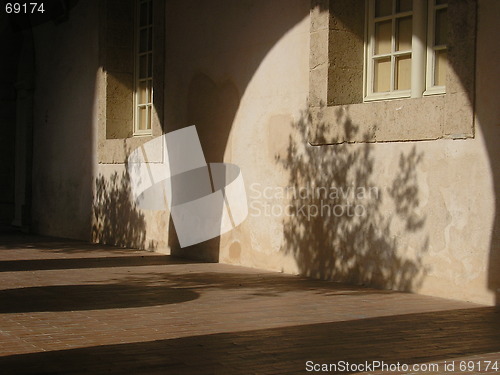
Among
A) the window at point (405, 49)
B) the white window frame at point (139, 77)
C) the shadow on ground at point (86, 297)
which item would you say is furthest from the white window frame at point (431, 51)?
the white window frame at point (139, 77)

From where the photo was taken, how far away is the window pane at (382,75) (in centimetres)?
770

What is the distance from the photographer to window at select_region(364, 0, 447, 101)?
7.14 metres

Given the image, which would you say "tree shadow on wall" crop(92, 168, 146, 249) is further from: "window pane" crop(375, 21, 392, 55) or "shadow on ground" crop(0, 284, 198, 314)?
"window pane" crop(375, 21, 392, 55)

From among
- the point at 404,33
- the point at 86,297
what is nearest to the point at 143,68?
the point at 404,33

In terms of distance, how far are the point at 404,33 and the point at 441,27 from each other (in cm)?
45

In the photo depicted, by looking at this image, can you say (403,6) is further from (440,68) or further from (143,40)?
(143,40)

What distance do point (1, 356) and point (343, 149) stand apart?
4.28m

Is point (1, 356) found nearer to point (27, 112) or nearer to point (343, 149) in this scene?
point (343, 149)

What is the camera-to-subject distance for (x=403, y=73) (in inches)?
295

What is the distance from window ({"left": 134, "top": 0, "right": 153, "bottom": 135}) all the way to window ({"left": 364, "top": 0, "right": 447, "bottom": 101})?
4.69 meters

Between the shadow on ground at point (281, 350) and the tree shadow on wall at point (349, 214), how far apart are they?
1659 millimetres

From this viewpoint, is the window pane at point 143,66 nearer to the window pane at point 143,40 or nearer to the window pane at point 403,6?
the window pane at point 143,40

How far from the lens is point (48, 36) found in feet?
45.9

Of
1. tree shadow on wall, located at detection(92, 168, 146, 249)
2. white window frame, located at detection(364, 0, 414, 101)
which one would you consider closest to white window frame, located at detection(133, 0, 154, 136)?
tree shadow on wall, located at detection(92, 168, 146, 249)
